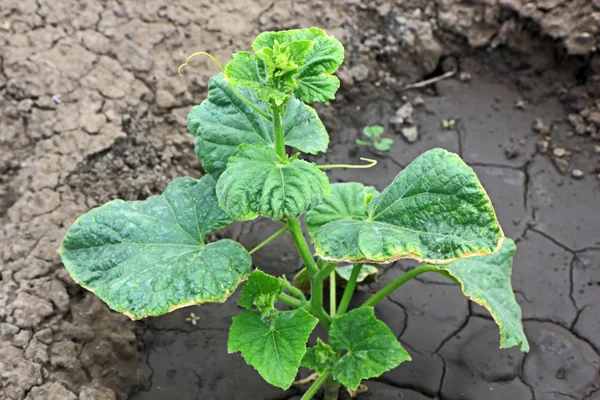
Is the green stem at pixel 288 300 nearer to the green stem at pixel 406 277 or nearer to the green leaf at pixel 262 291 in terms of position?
the green leaf at pixel 262 291

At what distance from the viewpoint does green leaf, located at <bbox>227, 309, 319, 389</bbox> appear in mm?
2010

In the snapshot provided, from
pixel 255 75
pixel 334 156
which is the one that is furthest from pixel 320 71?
pixel 334 156

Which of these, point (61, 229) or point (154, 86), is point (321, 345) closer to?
point (61, 229)

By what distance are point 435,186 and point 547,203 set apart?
6.03ft

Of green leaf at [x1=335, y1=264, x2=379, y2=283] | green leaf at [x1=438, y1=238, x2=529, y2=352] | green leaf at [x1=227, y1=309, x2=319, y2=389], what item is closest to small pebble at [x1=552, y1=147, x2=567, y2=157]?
green leaf at [x1=438, y1=238, x2=529, y2=352]

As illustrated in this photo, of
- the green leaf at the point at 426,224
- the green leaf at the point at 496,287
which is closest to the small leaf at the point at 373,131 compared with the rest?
the green leaf at the point at 496,287

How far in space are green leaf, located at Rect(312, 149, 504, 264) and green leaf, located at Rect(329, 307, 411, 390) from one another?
47cm

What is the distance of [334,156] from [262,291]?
5.54 ft

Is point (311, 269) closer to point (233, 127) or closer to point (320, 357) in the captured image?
point (320, 357)

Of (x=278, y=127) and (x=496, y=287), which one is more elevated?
(x=278, y=127)

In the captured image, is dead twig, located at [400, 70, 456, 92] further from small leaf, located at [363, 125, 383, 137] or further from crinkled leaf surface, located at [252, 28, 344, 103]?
crinkled leaf surface, located at [252, 28, 344, 103]

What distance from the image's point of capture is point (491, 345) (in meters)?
2.91

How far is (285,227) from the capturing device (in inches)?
86.0

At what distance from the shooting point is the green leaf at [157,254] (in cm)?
193
